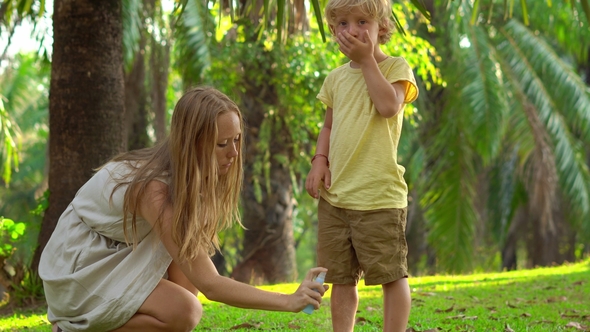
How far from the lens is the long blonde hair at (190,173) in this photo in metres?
2.60

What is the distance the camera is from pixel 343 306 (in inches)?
124

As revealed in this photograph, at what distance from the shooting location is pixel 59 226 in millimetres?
2969

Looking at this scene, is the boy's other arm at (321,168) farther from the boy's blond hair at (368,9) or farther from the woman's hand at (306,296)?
the woman's hand at (306,296)

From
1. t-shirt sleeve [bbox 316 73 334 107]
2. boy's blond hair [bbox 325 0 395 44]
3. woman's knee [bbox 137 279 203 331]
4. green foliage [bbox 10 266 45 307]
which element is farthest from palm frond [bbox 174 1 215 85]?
woman's knee [bbox 137 279 203 331]

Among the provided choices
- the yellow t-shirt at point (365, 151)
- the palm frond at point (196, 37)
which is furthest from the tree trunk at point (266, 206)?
the yellow t-shirt at point (365, 151)

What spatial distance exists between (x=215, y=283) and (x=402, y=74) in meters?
1.21

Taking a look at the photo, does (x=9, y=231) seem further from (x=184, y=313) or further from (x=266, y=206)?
(x=266, y=206)

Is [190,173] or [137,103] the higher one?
A: [137,103]

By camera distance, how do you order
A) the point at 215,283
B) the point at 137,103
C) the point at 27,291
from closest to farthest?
1. the point at 215,283
2. the point at 27,291
3. the point at 137,103

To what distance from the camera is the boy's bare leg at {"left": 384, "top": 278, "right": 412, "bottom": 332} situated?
300 cm

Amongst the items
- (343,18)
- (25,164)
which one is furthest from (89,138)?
(25,164)

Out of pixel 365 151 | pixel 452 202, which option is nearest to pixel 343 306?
pixel 365 151

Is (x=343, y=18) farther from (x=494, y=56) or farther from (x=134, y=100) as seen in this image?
(x=494, y=56)

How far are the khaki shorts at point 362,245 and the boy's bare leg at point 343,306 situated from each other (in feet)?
0.15
